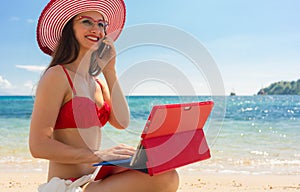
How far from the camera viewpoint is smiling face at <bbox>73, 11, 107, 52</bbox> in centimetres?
214

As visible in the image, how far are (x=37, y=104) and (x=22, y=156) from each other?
5.37m

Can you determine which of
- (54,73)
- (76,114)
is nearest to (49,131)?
(76,114)

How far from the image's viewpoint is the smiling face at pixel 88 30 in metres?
2.14

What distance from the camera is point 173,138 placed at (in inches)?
71.5

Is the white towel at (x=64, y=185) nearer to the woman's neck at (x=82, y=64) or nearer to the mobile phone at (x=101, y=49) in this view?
the woman's neck at (x=82, y=64)

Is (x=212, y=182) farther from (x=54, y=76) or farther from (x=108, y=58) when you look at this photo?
(x=54, y=76)

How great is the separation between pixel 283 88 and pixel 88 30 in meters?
63.3

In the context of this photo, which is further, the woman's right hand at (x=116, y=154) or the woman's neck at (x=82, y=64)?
the woman's neck at (x=82, y=64)

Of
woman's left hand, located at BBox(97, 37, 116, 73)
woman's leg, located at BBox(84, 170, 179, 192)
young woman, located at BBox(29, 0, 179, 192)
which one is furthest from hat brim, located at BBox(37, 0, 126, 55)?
woman's leg, located at BBox(84, 170, 179, 192)

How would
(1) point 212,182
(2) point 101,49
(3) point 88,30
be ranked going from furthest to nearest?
(1) point 212,182
(2) point 101,49
(3) point 88,30

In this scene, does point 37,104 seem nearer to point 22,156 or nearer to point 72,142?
point 72,142

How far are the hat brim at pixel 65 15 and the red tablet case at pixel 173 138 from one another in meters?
0.87

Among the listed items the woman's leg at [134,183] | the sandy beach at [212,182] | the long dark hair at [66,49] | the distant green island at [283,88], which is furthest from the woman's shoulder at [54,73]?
the distant green island at [283,88]

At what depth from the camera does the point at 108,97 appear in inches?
95.7
